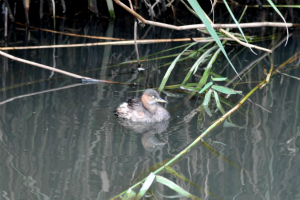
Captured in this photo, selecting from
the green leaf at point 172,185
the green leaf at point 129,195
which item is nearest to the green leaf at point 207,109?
the green leaf at point 172,185

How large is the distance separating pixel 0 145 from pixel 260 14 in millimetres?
6291

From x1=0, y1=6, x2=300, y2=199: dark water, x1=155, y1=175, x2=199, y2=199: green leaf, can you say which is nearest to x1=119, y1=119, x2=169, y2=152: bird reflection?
x1=0, y1=6, x2=300, y2=199: dark water

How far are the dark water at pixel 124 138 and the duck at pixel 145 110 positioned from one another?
106 millimetres

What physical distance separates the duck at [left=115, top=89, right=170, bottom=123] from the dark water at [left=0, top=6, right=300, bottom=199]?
11 centimetres

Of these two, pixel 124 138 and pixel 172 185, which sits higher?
pixel 172 185

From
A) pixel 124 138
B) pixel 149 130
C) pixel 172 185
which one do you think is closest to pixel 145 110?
pixel 149 130


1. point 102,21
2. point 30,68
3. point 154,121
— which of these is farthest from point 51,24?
point 154,121

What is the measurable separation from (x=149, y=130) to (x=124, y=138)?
0.42 m

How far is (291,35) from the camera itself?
7652 millimetres

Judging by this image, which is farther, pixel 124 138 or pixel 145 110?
pixel 145 110

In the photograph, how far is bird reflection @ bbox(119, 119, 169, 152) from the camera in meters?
4.12

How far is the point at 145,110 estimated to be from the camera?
4887 millimetres

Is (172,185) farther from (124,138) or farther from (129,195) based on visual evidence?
(124,138)

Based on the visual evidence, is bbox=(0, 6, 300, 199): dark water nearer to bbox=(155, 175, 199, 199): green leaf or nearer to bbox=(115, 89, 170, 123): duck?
bbox=(115, 89, 170, 123): duck
